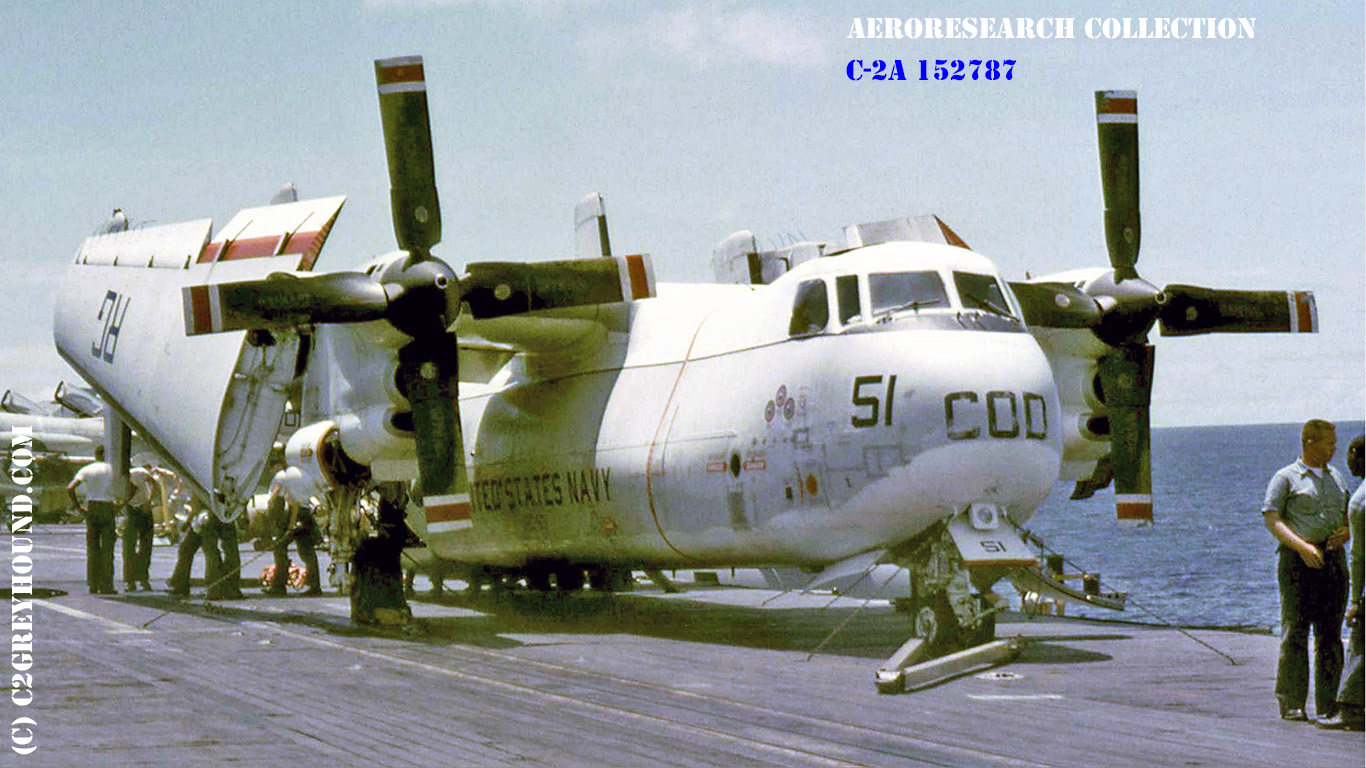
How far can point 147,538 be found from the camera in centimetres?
2970

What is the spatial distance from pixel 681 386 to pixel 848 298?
3317mm

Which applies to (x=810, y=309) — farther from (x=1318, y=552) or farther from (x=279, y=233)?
(x=279, y=233)

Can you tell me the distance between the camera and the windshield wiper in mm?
16766

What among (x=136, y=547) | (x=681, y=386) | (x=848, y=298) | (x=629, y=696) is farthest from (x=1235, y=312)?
(x=136, y=547)

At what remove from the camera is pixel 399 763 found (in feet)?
34.7

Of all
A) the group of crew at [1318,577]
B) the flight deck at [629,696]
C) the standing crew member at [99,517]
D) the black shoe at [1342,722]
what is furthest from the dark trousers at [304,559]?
the black shoe at [1342,722]

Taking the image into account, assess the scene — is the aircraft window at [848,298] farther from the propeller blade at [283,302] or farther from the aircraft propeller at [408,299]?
the propeller blade at [283,302]

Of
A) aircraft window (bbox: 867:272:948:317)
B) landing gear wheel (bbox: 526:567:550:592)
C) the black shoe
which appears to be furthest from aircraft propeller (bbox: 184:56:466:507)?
the black shoe

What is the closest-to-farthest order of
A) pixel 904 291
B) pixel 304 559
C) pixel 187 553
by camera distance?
pixel 904 291 → pixel 187 553 → pixel 304 559

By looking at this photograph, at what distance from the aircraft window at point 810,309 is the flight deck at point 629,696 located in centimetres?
368

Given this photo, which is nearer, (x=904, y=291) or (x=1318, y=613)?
(x=1318, y=613)

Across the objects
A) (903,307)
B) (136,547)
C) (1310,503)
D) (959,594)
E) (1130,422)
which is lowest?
(959,594)

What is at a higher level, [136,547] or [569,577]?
[136,547]

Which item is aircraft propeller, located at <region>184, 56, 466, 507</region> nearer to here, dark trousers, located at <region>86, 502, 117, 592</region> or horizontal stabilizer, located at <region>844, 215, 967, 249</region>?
horizontal stabilizer, located at <region>844, 215, 967, 249</region>
